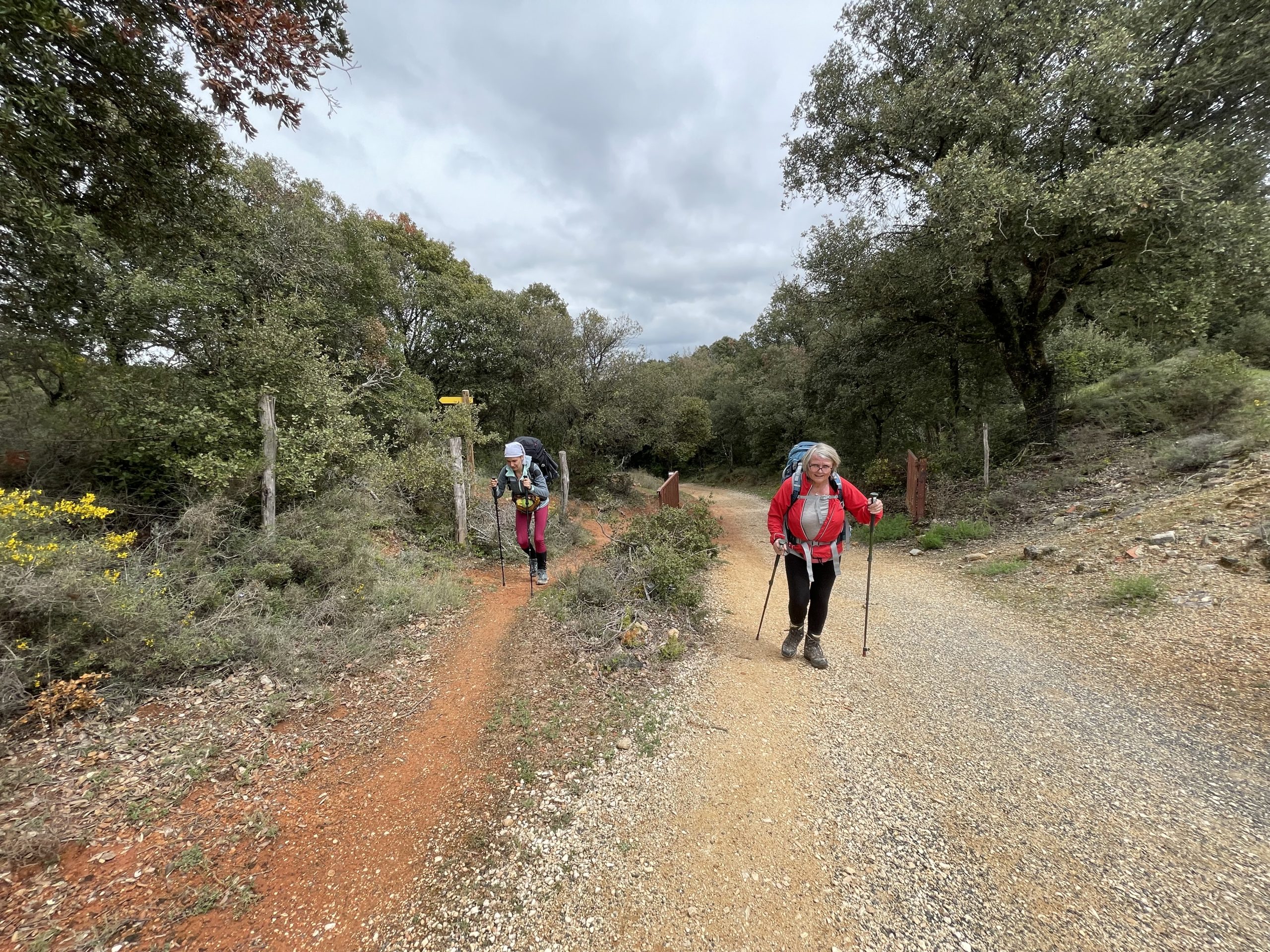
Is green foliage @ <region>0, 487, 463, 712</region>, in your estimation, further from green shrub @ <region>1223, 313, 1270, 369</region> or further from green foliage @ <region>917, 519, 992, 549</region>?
green shrub @ <region>1223, 313, 1270, 369</region>

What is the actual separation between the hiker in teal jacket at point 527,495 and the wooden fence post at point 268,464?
2.56 meters

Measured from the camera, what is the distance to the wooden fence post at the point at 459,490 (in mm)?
8047

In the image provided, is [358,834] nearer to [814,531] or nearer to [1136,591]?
[814,531]

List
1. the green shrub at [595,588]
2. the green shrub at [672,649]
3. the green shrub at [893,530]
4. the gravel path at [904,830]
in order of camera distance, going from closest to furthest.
→ the gravel path at [904,830] < the green shrub at [672,649] < the green shrub at [595,588] < the green shrub at [893,530]

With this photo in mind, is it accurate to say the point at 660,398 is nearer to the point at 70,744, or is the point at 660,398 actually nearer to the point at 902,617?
the point at 902,617

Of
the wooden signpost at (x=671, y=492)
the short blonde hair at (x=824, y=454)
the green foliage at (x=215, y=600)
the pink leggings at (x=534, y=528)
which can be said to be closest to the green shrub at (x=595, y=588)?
the pink leggings at (x=534, y=528)

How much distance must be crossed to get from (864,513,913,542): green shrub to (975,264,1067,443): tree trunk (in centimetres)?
364

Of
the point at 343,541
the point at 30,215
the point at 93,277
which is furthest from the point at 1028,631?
the point at 93,277

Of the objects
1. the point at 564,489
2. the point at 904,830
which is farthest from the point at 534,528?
the point at 904,830

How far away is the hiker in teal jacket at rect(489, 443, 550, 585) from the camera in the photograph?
6.04 m

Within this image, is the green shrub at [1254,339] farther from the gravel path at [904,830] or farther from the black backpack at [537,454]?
the black backpack at [537,454]

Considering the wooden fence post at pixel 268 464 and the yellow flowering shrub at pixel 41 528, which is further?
the wooden fence post at pixel 268 464

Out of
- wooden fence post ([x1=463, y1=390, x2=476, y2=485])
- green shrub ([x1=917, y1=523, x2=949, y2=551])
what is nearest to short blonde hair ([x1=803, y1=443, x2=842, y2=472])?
green shrub ([x1=917, y1=523, x2=949, y2=551])

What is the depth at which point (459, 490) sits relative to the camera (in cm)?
804
